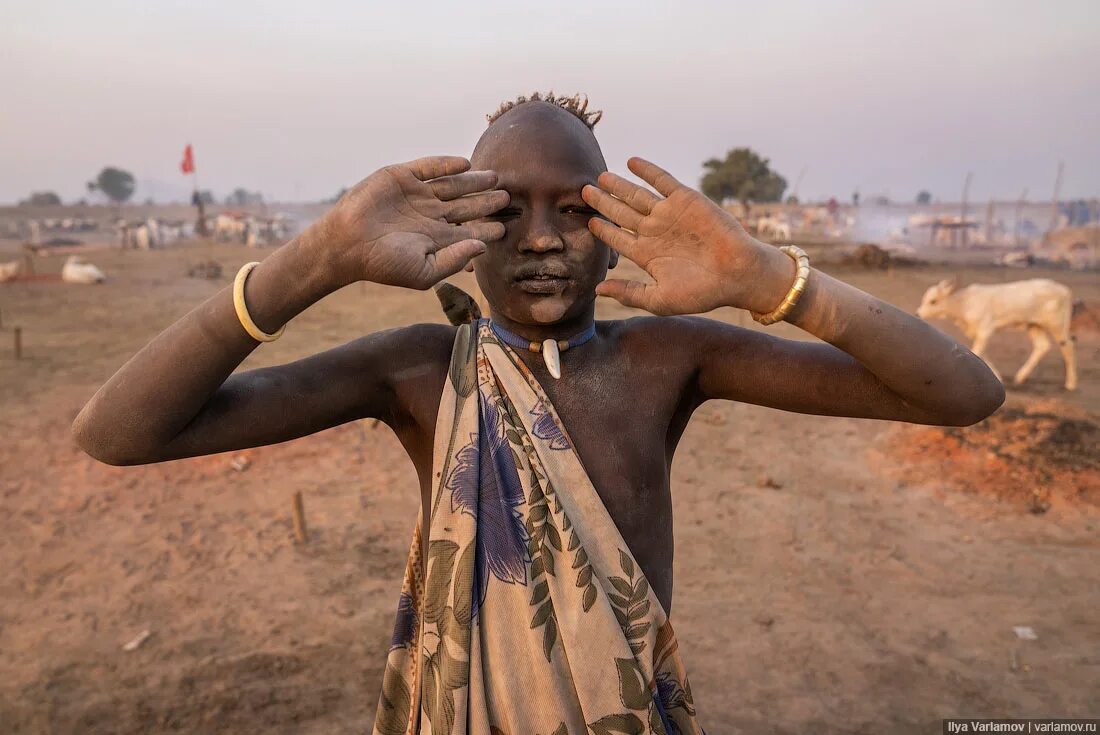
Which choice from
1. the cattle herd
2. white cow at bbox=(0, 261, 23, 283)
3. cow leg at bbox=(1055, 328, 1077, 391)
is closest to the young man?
the cattle herd

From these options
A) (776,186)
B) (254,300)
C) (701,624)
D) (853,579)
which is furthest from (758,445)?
(776,186)

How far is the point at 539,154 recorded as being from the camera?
1539 millimetres

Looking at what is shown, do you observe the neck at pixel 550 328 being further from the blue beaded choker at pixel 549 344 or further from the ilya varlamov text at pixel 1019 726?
the ilya varlamov text at pixel 1019 726

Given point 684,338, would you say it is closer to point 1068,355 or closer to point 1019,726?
point 1019,726

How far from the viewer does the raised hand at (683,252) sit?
4.48 ft

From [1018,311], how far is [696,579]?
6.95m

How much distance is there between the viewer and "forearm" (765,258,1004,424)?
1.42 metres

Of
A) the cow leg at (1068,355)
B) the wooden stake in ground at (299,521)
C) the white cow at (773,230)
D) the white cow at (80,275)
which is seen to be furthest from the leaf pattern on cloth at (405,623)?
the white cow at (773,230)

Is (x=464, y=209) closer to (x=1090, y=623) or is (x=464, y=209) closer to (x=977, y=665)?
(x=977, y=665)

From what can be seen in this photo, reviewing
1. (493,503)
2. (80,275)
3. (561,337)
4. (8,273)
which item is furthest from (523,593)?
(8,273)

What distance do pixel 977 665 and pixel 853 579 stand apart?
942 mm

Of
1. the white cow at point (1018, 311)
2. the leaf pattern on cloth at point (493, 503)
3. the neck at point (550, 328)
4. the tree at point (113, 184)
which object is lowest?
the leaf pattern on cloth at point (493, 503)

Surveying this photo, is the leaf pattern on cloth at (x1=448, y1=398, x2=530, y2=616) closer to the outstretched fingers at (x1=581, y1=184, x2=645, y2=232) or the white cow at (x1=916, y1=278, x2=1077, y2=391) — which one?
the outstretched fingers at (x1=581, y1=184, x2=645, y2=232)

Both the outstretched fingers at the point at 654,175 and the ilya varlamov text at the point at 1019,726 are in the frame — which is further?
the ilya varlamov text at the point at 1019,726
